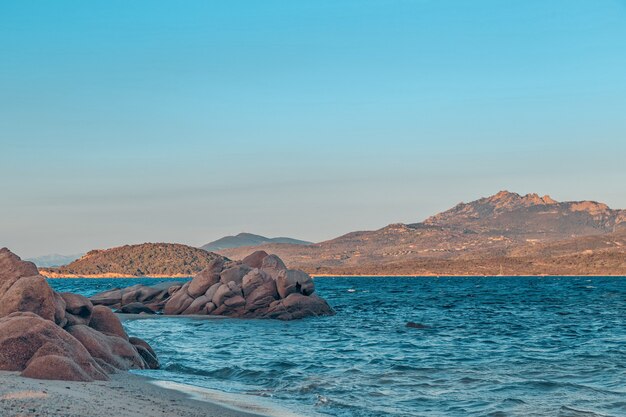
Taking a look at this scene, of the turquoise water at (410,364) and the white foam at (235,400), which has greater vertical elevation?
the white foam at (235,400)

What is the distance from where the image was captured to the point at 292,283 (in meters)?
59.2

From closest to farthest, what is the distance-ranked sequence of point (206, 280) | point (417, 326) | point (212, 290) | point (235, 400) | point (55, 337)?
point (235, 400)
point (55, 337)
point (417, 326)
point (212, 290)
point (206, 280)

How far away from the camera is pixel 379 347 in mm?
34562

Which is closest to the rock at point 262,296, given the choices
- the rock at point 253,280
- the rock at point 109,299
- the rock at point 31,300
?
the rock at point 253,280

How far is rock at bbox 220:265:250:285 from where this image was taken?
6181cm

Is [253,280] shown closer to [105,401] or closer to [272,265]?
[272,265]

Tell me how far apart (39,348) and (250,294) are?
3862 centimetres

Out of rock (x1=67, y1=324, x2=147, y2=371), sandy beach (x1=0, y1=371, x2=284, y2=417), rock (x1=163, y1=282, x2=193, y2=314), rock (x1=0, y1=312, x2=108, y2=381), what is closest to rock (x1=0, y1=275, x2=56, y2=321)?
rock (x1=67, y1=324, x2=147, y2=371)

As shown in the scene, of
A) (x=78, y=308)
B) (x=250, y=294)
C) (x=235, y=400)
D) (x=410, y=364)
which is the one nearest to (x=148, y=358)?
(x=78, y=308)

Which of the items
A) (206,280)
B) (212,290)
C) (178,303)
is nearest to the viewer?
(212,290)

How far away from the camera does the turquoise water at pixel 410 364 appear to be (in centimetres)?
1998

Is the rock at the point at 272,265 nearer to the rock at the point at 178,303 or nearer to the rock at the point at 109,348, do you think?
the rock at the point at 178,303

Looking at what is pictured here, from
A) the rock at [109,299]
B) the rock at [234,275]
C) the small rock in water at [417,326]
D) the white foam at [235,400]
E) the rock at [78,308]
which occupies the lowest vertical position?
the small rock in water at [417,326]

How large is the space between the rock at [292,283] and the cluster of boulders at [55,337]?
28.8m
